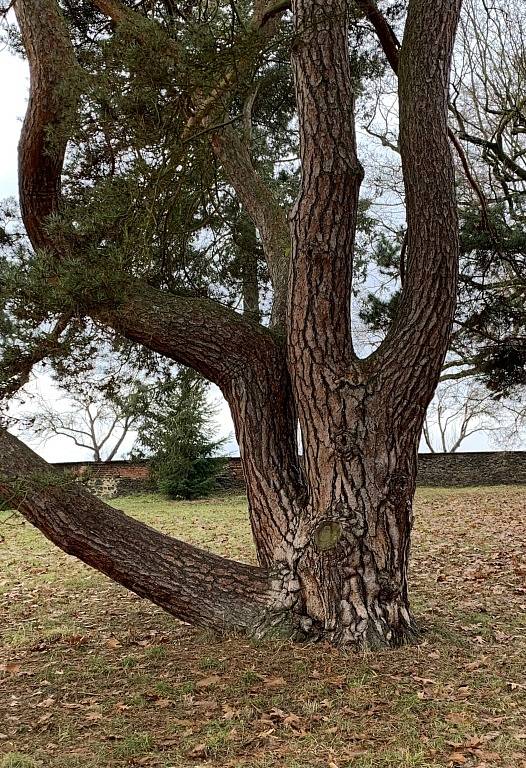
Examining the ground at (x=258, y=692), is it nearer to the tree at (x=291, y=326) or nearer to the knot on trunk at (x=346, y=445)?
the tree at (x=291, y=326)

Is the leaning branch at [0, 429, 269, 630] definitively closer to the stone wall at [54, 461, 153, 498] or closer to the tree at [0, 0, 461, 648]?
the tree at [0, 0, 461, 648]

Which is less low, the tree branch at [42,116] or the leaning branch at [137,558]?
the tree branch at [42,116]

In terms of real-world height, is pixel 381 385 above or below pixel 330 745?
above

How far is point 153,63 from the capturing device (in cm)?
371

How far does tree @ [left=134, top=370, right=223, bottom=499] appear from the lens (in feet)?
43.7

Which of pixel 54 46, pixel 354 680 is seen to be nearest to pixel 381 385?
pixel 354 680

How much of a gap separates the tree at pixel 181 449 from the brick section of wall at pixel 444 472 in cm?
75

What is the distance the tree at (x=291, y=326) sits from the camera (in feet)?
13.5

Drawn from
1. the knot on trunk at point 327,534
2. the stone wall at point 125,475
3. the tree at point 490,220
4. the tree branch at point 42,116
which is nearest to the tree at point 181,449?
the stone wall at point 125,475

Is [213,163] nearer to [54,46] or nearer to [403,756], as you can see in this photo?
[54,46]

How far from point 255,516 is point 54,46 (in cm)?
336

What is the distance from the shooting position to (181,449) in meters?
13.6

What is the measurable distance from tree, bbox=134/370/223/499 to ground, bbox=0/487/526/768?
7248 mm

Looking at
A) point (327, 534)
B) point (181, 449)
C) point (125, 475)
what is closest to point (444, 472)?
point (181, 449)
